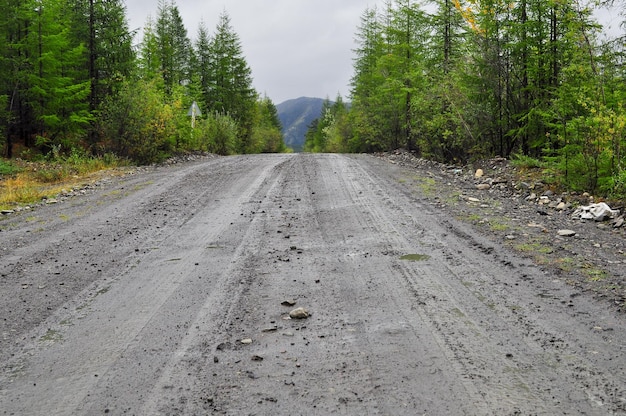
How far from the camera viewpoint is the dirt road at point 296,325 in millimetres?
2604

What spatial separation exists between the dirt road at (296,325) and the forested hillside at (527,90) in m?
3.67

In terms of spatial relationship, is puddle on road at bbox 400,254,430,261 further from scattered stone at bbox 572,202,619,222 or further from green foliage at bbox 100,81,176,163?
green foliage at bbox 100,81,176,163

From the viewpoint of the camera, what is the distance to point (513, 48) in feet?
38.3

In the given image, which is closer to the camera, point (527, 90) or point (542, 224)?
point (542, 224)

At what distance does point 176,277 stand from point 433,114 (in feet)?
43.5

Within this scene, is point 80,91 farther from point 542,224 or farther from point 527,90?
point 542,224

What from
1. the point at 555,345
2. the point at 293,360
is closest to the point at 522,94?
the point at 555,345

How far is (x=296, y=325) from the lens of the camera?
3.53 m

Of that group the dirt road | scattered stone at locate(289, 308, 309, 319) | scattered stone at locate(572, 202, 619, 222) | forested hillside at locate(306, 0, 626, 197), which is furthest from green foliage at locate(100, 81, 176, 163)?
scattered stone at locate(289, 308, 309, 319)

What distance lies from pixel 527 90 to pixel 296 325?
11036 mm

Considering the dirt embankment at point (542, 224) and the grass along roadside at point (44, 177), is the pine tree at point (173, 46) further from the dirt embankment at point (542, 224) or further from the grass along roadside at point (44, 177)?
the dirt embankment at point (542, 224)

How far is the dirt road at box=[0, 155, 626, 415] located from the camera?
2604mm

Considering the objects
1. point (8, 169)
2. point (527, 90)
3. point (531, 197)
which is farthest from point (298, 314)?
point (8, 169)

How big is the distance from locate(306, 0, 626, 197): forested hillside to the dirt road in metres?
3.67
